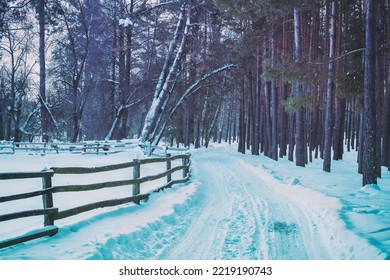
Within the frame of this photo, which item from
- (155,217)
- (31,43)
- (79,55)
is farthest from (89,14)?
(155,217)

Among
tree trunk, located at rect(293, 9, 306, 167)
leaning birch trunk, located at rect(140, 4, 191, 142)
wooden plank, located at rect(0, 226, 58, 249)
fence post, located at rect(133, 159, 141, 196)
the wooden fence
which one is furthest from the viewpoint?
the wooden fence

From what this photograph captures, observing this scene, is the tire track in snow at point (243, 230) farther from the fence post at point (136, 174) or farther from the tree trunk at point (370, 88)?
the tree trunk at point (370, 88)

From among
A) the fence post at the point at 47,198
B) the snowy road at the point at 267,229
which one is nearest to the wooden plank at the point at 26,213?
the fence post at the point at 47,198

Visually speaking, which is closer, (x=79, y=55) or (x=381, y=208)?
(x=381, y=208)

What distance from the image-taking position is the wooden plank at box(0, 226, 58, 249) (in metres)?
4.23

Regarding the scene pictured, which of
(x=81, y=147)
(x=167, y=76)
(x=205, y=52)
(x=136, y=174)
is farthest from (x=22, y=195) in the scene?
(x=81, y=147)

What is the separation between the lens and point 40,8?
19.9m

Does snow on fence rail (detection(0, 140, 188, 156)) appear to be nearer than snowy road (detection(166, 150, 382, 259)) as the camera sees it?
No

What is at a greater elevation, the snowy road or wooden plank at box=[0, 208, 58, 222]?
wooden plank at box=[0, 208, 58, 222]

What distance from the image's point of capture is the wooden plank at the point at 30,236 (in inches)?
166

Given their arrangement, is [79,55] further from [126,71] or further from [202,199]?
[202,199]

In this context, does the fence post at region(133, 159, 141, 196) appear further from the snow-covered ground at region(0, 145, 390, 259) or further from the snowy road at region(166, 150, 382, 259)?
the snowy road at region(166, 150, 382, 259)

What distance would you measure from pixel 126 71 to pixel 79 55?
13.4ft

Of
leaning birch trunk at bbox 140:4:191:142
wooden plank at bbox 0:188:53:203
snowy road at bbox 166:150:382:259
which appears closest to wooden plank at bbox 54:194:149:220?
wooden plank at bbox 0:188:53:203
